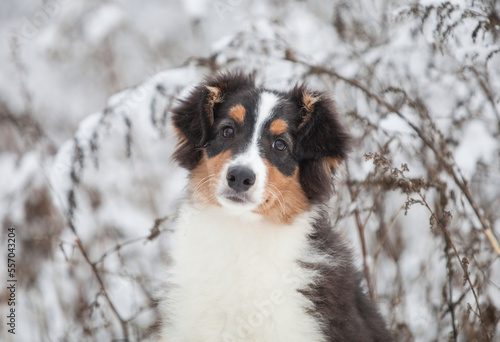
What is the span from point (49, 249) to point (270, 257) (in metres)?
3.74

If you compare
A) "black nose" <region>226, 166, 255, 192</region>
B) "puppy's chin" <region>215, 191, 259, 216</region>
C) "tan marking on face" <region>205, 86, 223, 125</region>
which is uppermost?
"tan marking on face" <region>205, 86, 223, 125</region>

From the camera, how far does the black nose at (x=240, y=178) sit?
3.05m

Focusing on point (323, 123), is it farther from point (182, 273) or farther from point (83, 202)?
Result: point (83, 202)

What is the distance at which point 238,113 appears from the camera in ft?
11.3

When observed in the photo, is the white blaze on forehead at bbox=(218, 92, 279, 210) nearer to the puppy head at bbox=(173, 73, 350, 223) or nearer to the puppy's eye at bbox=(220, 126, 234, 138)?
the puppy head at bbox=(173, 73, 350, 223)

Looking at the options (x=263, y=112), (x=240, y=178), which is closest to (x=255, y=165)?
(x=240, y=178)

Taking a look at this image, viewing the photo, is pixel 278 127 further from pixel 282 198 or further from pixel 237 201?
pixel 237 201

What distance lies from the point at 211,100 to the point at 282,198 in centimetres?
95

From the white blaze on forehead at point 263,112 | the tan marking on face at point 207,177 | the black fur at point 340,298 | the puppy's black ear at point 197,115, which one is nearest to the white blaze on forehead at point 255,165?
the white blaze on forehead at point 263,112

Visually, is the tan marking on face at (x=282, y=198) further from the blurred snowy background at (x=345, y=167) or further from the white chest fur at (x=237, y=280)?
the blurred snowy background at (x=345, y=167)

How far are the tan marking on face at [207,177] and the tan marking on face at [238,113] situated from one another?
283 mm

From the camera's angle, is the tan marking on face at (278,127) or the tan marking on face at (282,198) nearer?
the tan marking on face at (282,198)

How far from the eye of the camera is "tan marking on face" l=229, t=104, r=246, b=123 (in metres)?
3.44

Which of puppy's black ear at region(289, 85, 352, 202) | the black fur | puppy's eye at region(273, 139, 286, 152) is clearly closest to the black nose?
puppy's eye at region(273, 139, 286, 152)
